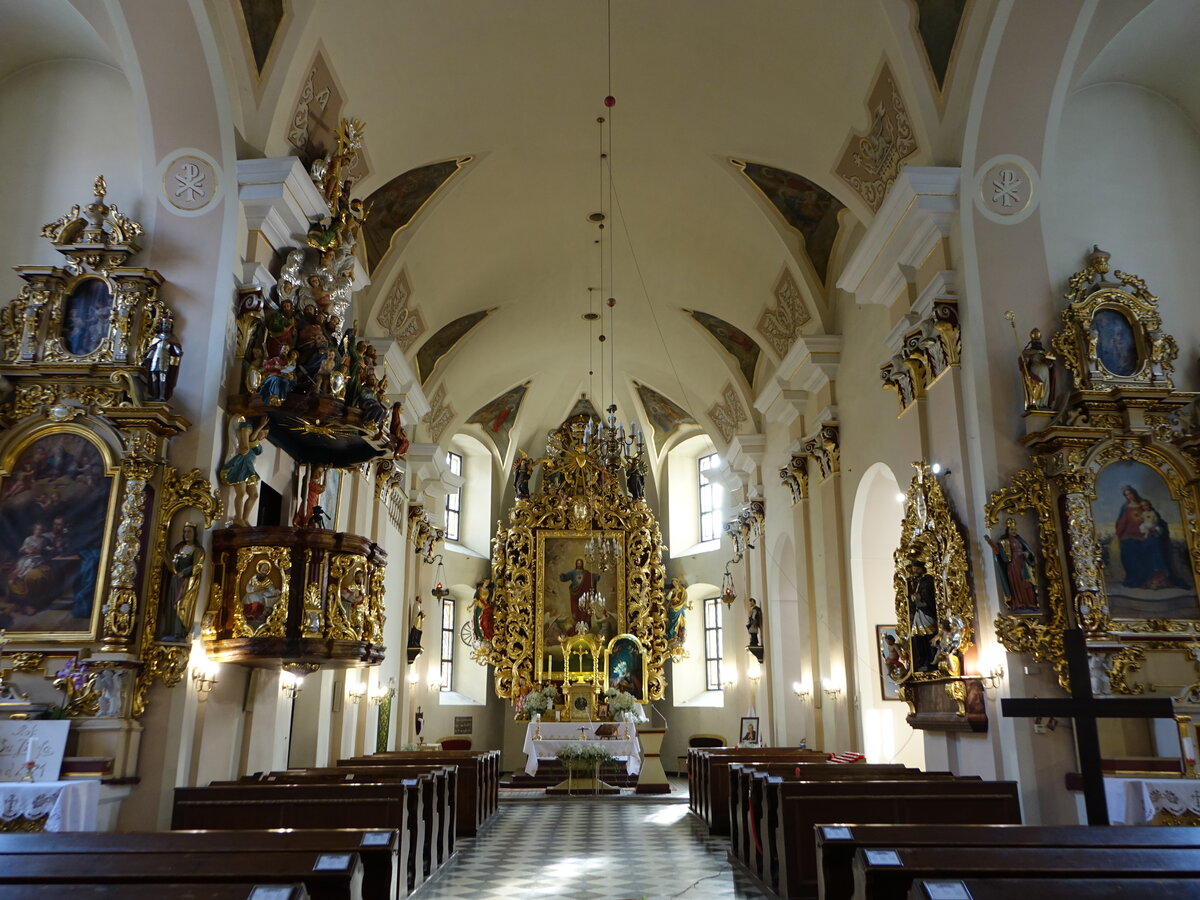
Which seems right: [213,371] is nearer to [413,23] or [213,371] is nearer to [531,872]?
[413,23]

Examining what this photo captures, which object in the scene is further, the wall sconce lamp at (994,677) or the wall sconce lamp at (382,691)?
the wall sconce lamp at (382,691)

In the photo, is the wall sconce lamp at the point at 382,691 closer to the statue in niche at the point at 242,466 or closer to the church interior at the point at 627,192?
the church interior at the point at 627,192

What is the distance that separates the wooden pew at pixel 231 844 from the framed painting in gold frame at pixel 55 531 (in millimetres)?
3377

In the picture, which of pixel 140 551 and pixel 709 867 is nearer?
pixel 140 551

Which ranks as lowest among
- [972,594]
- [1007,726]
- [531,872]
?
[531,872]

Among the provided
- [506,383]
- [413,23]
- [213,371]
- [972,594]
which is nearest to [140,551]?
[213,371]

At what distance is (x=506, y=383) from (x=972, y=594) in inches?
490

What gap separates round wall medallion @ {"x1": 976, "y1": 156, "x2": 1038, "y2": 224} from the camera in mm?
8453

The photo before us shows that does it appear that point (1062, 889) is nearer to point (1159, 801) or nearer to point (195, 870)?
point (195, 870)

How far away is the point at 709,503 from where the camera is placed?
71.3 feet

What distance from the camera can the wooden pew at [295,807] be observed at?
6.21 m

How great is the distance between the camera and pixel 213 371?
776 cm

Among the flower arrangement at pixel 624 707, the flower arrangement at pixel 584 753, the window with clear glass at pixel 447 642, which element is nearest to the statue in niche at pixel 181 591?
the flower arrangement at pixel 584 753

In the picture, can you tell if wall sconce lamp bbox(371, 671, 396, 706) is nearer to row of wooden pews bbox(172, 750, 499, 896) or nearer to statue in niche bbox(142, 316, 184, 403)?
row of wooden pews bbox(172, 750, 499, 896)
